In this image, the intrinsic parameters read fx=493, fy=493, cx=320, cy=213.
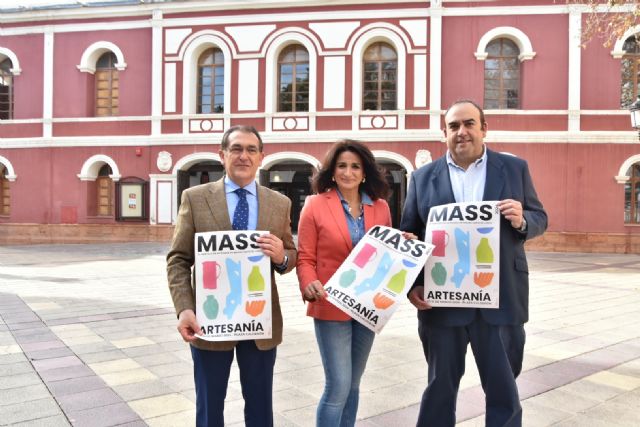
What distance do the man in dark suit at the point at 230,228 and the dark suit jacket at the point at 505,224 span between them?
90cm

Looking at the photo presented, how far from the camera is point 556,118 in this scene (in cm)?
1767

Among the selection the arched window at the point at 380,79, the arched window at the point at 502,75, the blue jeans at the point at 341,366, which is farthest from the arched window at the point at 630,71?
the blue jeans at the point at 341,366

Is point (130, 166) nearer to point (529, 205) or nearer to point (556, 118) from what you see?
point (556, 118)

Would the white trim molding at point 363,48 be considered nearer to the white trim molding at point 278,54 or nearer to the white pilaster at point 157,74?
the white trim molding at point 278,54

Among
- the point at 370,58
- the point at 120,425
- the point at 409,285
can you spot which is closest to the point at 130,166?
the point at 370,58

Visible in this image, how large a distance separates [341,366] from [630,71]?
19629mm

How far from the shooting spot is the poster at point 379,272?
2.73 meters

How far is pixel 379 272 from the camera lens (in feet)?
9.10

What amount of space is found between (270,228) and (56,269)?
37.0 ft

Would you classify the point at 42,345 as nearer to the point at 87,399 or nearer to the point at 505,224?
the point at 87,399

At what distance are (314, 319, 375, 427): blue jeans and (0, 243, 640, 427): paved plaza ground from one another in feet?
2.93

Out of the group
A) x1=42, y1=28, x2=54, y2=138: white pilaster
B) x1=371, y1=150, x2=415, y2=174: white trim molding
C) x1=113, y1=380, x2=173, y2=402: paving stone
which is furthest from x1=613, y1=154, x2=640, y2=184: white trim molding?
x1=42, y1=28, x2=54, y2=138: white pilaster

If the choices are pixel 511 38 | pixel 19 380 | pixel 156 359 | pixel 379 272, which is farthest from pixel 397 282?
pixel 511 38

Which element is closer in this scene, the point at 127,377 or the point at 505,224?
the point at 505,224
